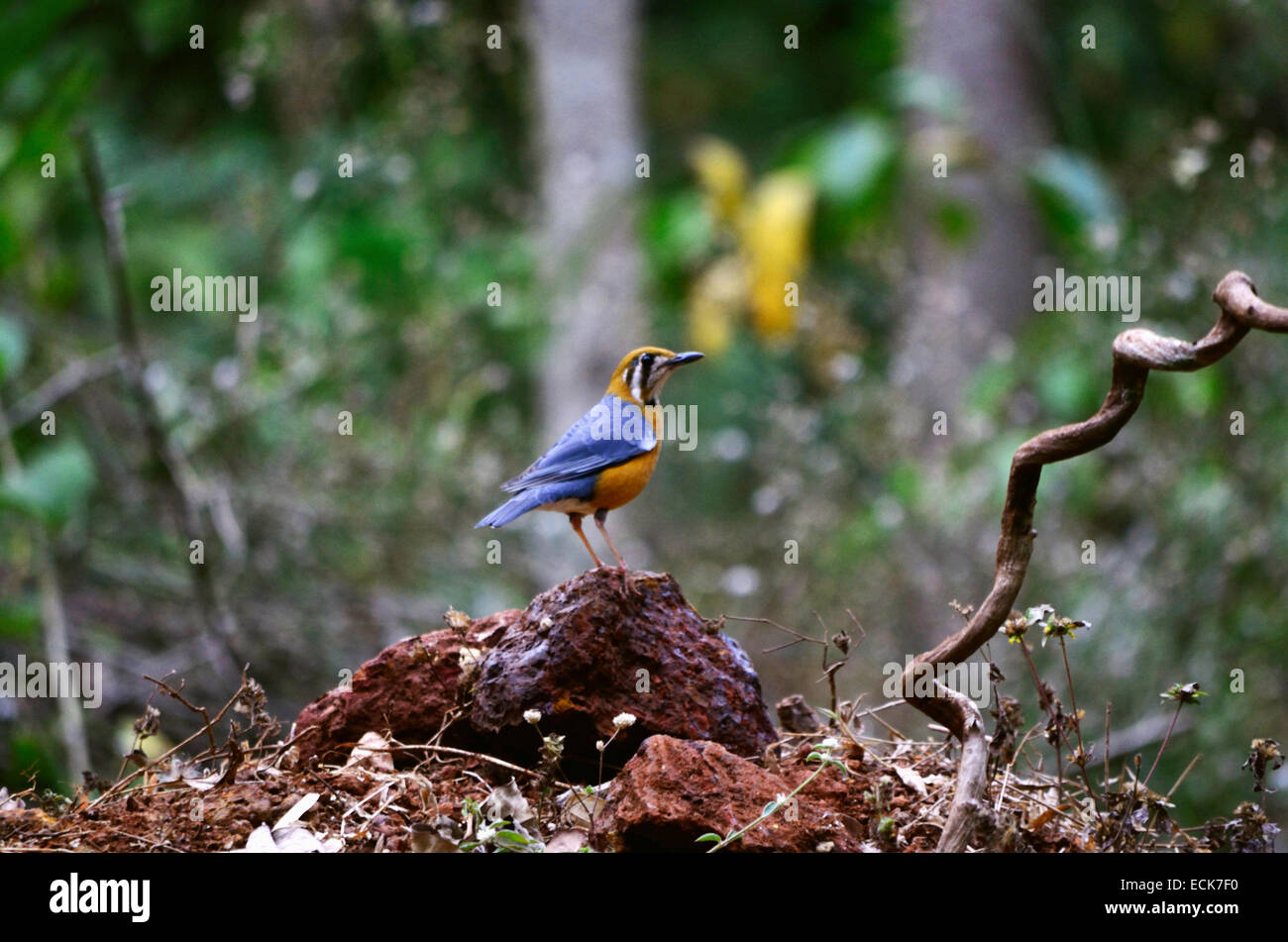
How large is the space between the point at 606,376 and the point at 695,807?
23.0ft

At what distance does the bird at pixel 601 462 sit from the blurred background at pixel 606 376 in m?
2.01

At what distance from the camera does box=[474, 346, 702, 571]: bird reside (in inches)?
132

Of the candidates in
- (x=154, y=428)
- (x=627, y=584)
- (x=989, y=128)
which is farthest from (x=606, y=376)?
(x=627, y=584)

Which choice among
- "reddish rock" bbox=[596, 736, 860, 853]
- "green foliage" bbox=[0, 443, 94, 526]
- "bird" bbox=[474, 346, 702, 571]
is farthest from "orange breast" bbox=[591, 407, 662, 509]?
"green foliage" bbox=[0, 443, 94, 526]

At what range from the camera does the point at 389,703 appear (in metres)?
2.87

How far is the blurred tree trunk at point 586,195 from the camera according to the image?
9227 millimetres

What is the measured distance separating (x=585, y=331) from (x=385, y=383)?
1485mm

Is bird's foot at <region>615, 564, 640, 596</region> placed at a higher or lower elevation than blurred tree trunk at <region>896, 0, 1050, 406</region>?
lower

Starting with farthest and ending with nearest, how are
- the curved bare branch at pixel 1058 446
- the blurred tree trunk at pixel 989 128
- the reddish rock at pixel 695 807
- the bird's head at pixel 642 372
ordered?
the blurred tree trunk at pixel 989 128 < the bird's head at pixel 642 372 < the reddish rock at pixel 695 807 < the curved bare branch at pixel 1058 446

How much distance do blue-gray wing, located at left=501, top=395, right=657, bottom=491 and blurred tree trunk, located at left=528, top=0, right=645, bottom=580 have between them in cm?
480

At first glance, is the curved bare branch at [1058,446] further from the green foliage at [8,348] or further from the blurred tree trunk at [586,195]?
the blurred tree trunk at [586,195]

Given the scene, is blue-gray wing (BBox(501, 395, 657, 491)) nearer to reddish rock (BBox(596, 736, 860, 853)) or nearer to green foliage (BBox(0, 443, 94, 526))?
reddish rock (BBox(596, 736, 860, 853))

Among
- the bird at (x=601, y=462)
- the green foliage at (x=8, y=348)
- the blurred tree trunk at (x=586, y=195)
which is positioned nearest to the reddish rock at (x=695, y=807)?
the bird at (x=601, y=462)

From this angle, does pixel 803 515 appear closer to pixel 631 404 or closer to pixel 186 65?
pixel 631 404
